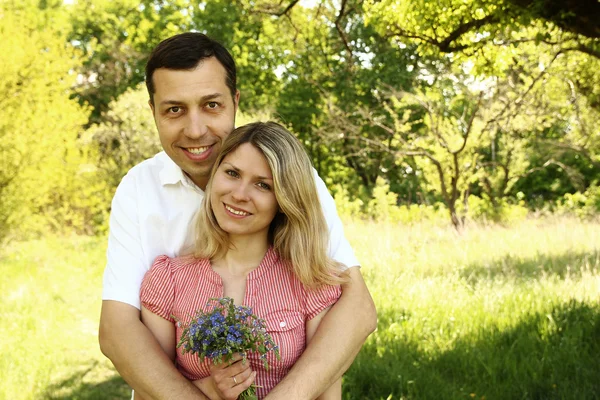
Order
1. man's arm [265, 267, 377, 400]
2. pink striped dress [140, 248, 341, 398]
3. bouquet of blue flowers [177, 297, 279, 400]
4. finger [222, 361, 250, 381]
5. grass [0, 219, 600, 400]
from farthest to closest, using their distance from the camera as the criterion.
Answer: grass [0, 219, 600, 400], pink striped dress [140, 248, 341, 398], man's arm [265, 267, 377, 400], finger [222, 361, 250, 381], bouquet of blue flowers [177, 297, 279, 400]

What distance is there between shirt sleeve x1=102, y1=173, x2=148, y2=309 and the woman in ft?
0.22

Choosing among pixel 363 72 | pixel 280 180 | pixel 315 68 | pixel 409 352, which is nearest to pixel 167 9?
pixel 315 68

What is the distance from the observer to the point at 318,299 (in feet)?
7.98

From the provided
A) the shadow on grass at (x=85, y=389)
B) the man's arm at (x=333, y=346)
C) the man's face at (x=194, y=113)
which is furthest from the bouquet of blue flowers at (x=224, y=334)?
the shadow on grass at (x=85, y=389)

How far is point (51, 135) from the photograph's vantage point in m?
11.2

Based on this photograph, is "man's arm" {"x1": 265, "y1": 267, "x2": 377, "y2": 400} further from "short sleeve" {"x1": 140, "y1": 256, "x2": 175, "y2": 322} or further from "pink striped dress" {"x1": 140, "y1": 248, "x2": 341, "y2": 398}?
"short sleeve" {"x1": 140, "y1": 256, "x2": 175, "y2": 322}

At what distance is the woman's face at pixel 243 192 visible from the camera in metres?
2.38

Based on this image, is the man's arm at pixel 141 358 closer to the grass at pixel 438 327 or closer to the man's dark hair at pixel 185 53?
the man's dark hair at pixel 185 53

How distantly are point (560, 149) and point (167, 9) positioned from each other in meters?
14.1

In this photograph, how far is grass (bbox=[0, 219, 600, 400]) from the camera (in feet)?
14.8

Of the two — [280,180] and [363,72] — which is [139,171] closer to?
[280,180]

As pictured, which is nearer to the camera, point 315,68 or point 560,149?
point 560,149

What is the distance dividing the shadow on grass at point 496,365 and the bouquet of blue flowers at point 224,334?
2532 millimetres

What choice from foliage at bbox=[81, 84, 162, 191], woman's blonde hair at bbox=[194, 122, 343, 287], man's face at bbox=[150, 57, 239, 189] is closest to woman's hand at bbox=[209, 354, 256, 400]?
woman's blonde hair at bbox=[194, 122, 343, 287]
